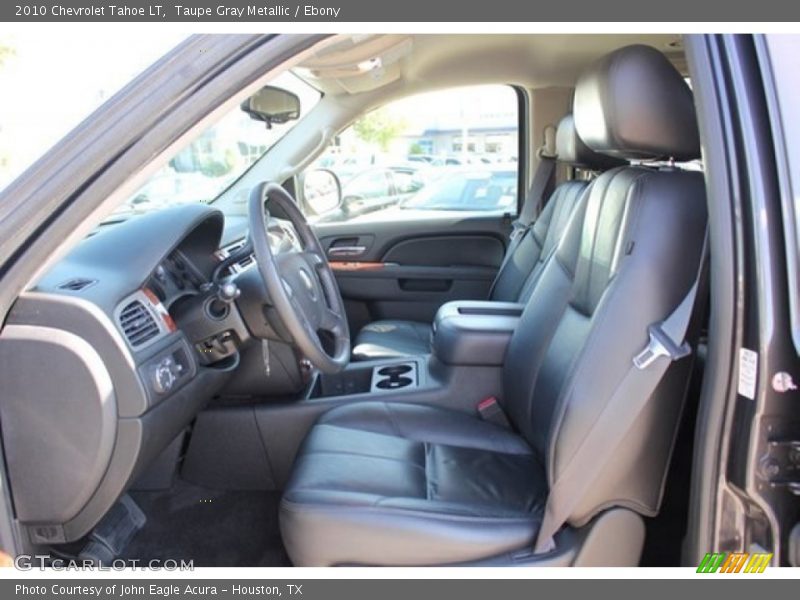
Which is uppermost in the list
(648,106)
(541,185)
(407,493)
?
(648,106)

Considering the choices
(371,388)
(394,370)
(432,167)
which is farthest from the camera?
(432,167)

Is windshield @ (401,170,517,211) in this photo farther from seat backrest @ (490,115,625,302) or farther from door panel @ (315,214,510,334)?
seat backrest @ (490,115,625,302)

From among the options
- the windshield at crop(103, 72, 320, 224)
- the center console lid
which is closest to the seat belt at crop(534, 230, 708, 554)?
the center console lid

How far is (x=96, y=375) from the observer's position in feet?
4.25

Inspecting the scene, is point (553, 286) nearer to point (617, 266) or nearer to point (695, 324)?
point (617, 266)

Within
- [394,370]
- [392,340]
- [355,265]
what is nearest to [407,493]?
[394,370]

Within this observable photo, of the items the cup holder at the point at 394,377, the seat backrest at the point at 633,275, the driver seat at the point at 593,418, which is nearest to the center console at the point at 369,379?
the cup holder at the point at 394,377

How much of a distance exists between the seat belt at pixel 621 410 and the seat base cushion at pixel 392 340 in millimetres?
1180

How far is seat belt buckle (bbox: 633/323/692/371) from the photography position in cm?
121

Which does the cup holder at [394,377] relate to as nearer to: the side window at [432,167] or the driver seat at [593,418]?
the driver seat at [593,418]

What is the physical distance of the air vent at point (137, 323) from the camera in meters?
1.41

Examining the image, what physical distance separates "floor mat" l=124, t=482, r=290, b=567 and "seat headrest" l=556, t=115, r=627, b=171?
1.56 metres

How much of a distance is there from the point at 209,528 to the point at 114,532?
11.7 inches

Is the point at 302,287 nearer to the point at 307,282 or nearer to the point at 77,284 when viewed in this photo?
the point at 307,282
